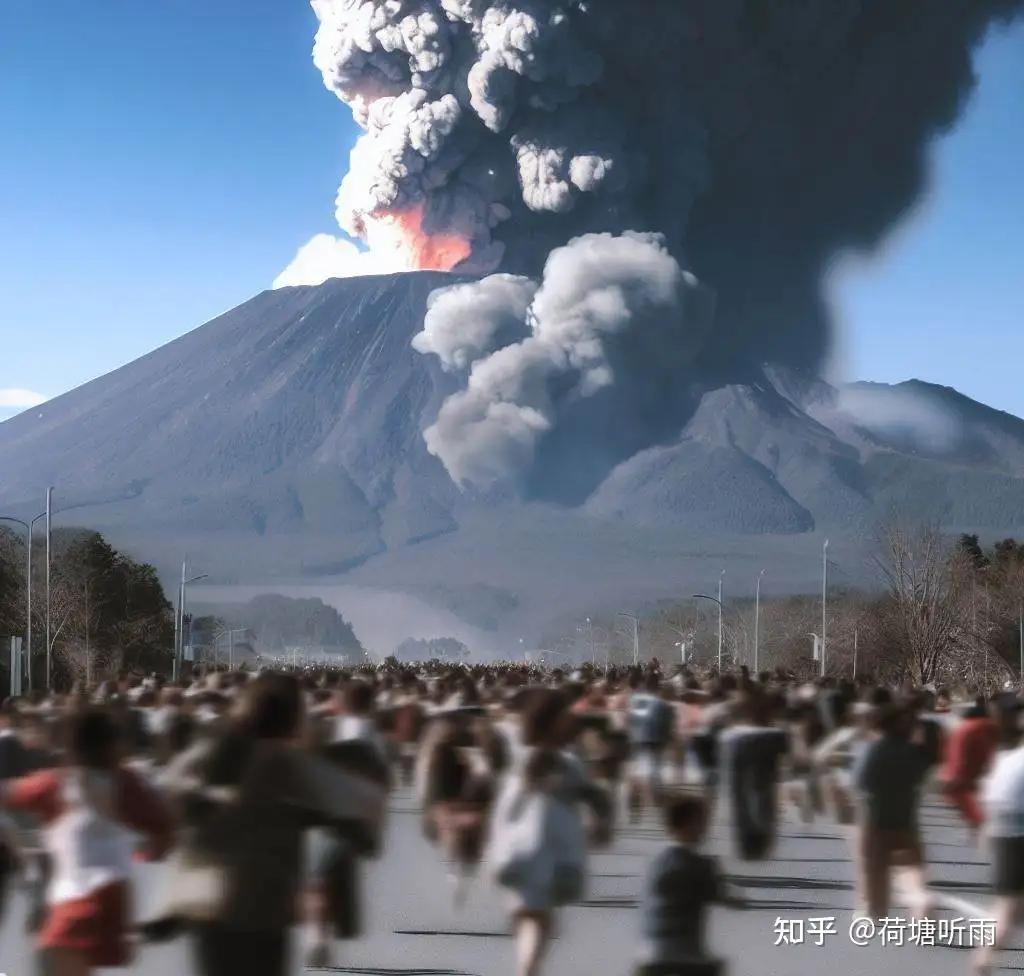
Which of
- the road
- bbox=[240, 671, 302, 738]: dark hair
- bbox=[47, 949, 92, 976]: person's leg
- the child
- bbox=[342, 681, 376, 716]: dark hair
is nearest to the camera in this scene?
bbox=[240, 671, 302, 738]: dark hair

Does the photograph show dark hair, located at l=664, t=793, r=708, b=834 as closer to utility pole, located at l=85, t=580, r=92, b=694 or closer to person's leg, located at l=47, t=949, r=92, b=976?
person's leg, located at l=47, t=949, r=92, b=976

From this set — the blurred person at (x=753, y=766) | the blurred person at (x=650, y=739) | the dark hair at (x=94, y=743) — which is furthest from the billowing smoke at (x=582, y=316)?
the dark hair at (x=94, y=743)

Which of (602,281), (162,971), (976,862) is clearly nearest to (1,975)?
(162,971)

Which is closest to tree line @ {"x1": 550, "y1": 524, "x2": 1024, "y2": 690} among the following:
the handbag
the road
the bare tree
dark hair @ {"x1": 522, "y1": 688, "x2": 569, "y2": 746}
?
the bare tree

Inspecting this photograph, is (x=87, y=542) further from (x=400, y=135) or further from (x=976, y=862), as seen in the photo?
(x=976, y=862)

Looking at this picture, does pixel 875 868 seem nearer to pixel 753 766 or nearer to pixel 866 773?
pixel 866 773

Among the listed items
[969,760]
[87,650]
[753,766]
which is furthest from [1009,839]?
[87,650]
